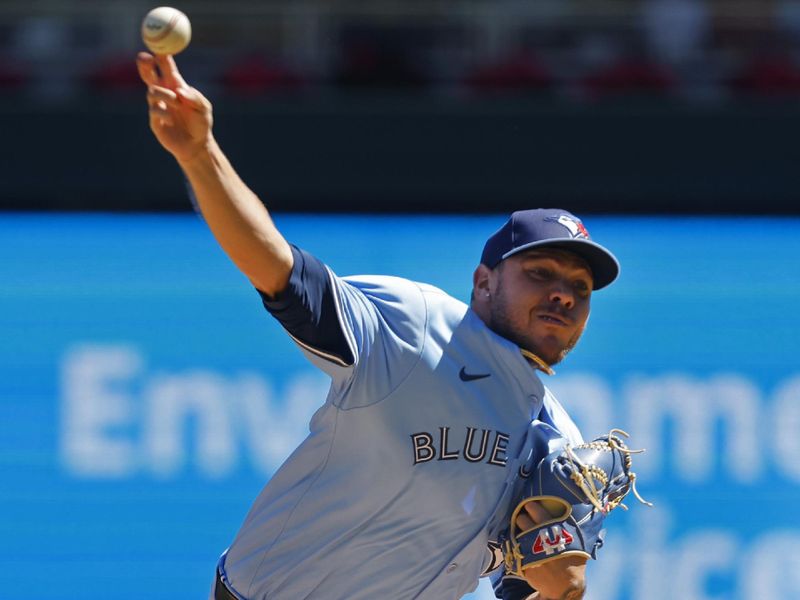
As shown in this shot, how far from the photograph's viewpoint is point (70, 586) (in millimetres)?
5219

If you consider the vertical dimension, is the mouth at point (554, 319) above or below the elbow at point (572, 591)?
above

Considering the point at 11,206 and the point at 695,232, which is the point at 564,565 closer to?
the point at 695,232

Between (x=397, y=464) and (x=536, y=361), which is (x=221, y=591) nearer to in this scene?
(x=397, y=464)

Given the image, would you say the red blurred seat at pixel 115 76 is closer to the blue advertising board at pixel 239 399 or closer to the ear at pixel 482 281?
the blue advertising board at pixel 239 399

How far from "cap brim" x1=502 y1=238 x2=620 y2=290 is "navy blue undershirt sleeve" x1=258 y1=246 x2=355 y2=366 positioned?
497 millimetres

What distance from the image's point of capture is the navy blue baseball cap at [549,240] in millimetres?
2355

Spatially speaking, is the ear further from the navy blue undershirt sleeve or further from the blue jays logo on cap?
the navy blue undershirt sleeve

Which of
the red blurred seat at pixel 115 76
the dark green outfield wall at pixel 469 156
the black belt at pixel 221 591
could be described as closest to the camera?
the black belt at pixel 221 591

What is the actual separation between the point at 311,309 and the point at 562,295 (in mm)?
629

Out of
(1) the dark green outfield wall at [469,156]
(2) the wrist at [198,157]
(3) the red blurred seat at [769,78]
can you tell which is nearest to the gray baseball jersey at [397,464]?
(2) the wrist at [198,157]

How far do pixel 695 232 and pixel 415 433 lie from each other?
3540 mm

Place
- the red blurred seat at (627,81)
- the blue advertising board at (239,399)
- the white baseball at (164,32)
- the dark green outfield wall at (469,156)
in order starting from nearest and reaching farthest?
the white baseball at (164,32), the blue advertising board at (239,399), the dark green outfield wall at (469,156), the red blurred seat at (627,81)

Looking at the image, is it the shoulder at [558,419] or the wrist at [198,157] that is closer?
the wrist at [198,157]

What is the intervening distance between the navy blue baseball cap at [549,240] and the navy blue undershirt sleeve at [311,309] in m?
0.50
